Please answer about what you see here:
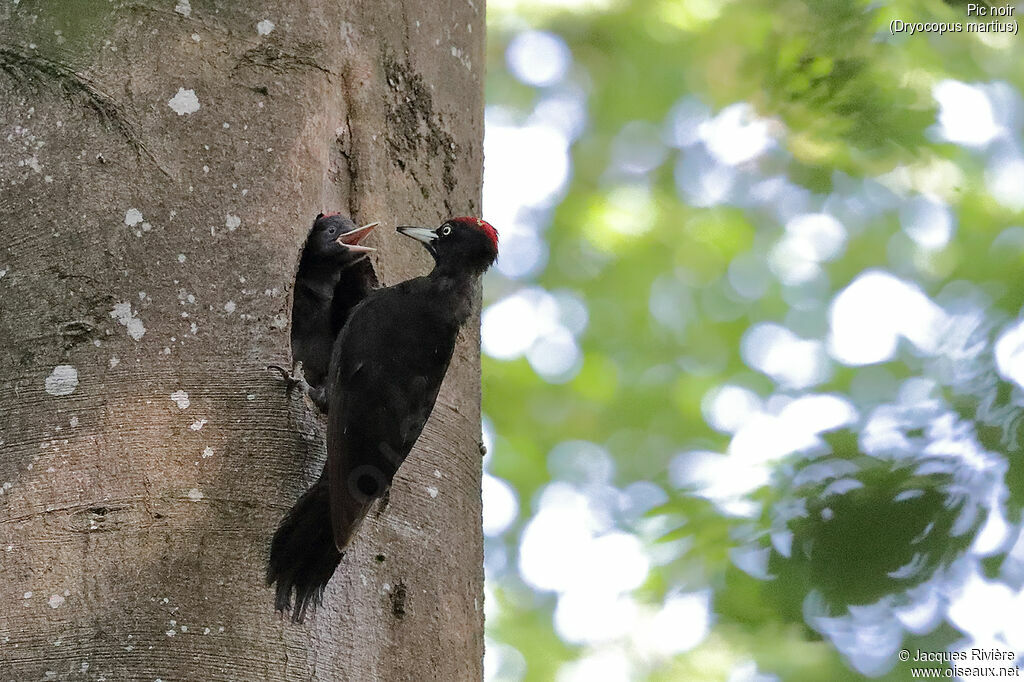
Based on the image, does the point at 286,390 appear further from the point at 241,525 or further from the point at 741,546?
the point at 741,546

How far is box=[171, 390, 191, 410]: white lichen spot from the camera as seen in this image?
2.56 meters

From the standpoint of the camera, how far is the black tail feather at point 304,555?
7.96 ft

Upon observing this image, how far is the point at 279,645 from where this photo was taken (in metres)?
2.40

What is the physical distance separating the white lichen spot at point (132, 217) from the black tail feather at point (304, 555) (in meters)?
0.79

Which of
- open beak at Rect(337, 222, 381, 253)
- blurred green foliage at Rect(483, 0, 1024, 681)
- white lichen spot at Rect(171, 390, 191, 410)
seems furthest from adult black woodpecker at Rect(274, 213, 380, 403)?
blurred green foliage at Rect(483, 0, 1024, 681)

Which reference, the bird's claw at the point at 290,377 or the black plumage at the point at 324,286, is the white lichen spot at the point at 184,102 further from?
the bird's claw at the point at 290,377

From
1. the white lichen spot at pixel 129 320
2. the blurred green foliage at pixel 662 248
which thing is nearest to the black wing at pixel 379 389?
the white lichen spot at pixel 129 320

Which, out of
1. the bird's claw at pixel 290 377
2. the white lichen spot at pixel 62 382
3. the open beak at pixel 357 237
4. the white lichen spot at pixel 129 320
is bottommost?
the white lichen spot at pixel 62 382

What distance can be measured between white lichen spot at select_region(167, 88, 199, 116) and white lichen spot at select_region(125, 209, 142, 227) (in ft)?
0.99

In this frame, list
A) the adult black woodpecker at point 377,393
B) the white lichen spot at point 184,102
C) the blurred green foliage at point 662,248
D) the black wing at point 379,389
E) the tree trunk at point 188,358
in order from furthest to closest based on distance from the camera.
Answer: the blurred green foliage at point 662,248
the white lichen spot at point 184,102
the black wing at point 379,389
the adult black woodpecker at point 377,393
the tree trunk at point 188,358

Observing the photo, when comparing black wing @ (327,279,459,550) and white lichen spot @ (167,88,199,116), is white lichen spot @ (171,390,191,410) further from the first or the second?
white lichen spot @ (167,88,199,116)

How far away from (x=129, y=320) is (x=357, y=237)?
29.2 inches

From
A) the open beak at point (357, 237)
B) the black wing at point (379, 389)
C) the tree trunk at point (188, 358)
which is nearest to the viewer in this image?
the tree trunk at point (188, 358)

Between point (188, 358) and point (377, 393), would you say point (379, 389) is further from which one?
point (188, 358)
